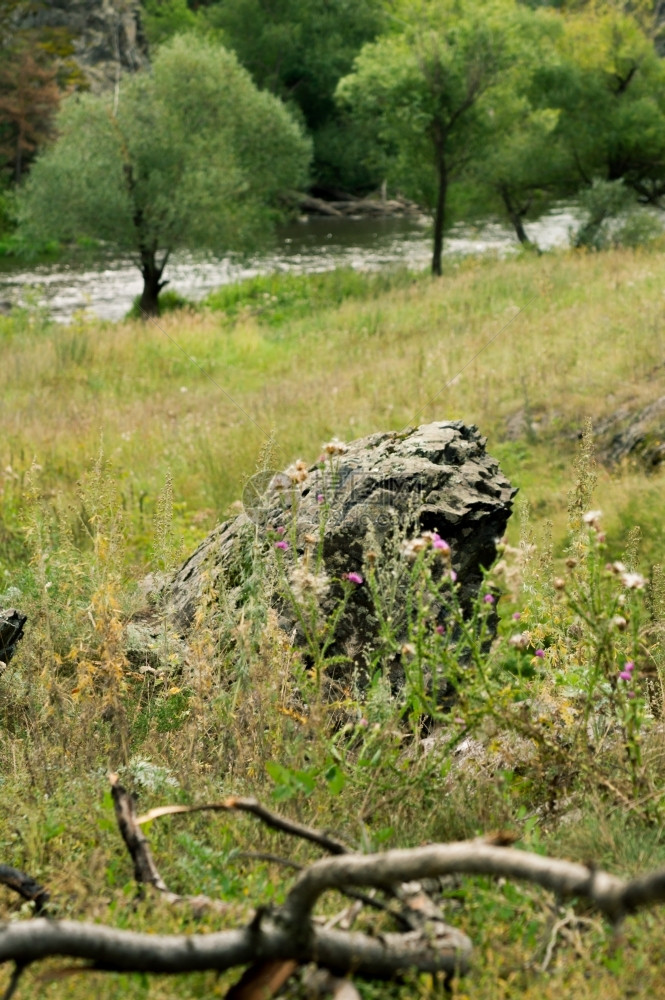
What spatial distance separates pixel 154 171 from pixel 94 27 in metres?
32.7

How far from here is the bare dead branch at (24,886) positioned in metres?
2.62

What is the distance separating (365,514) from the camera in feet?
15.3

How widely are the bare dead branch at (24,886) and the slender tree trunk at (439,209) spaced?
82.1 feet

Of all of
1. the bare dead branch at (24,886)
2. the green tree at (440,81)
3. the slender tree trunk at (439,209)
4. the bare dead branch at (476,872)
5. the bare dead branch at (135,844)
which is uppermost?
the green tree at (440,81)

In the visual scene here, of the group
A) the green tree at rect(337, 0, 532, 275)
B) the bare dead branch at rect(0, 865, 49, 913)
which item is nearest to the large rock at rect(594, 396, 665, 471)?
the bare dead branch at rect(0, 865, 49, 913)

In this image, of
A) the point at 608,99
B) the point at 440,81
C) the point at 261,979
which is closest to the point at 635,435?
the point at 261,979

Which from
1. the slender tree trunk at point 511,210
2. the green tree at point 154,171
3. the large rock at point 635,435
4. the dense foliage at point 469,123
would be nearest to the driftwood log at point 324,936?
the large rock at point 635,435

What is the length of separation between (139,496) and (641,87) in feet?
86.0

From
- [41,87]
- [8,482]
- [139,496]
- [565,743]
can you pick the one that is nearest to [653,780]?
[565,743]

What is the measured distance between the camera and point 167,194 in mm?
26297

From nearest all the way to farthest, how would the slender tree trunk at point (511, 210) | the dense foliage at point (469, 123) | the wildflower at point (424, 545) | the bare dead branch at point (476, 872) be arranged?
the bare dead branch at point (476, 872) < the wildflower at point (424, 545) < the dense foliage at point (469, 123) < the slender tree trunk at point (511, 210)

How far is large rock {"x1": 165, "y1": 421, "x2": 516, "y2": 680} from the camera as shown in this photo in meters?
4.59

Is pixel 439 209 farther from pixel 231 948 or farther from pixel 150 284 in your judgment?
pixel 231 948

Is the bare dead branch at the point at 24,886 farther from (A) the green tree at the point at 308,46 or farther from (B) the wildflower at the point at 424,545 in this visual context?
(A) the green tree at the point at 308,46
